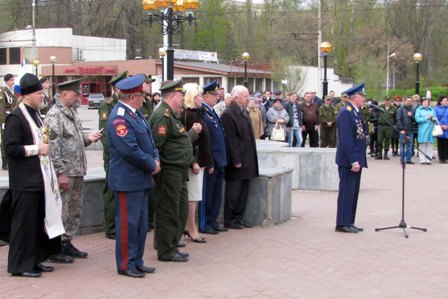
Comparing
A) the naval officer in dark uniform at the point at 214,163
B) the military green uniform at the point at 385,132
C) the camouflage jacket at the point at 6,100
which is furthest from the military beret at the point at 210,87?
the military green uniform at the point at 385,132

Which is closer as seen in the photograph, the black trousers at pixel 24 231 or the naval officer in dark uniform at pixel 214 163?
the black trousers at pixel 24 231

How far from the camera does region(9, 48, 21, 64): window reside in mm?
76312

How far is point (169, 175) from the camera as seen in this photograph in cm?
725

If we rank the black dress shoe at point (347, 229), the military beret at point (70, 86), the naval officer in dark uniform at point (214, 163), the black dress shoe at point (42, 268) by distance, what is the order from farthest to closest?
the black dress shoe at point (347, 229) → the naval officer in dark uniform at point (214, 163) → the military beret at point (70, 86) → the black dress shoe at point (42, 268)

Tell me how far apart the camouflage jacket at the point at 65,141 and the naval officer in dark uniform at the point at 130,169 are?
75 cm

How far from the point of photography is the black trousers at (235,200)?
30.5 feet

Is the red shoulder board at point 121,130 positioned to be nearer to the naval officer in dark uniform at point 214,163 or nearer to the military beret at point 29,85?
the military beret at point 29,85

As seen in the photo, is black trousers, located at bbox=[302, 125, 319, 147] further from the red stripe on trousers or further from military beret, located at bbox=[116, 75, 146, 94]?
the red stripe on trousers

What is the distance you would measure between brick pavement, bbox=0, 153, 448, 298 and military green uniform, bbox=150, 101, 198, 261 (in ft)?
1.02

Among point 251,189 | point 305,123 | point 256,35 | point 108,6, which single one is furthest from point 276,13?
point 251,189

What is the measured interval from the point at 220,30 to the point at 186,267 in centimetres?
8663

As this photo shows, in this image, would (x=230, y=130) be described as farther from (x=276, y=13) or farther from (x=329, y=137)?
(x=276, y=13)

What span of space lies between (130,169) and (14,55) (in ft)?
245

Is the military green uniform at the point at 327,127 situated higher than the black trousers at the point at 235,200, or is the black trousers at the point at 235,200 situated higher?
the military green uniform at the point at 327,127
